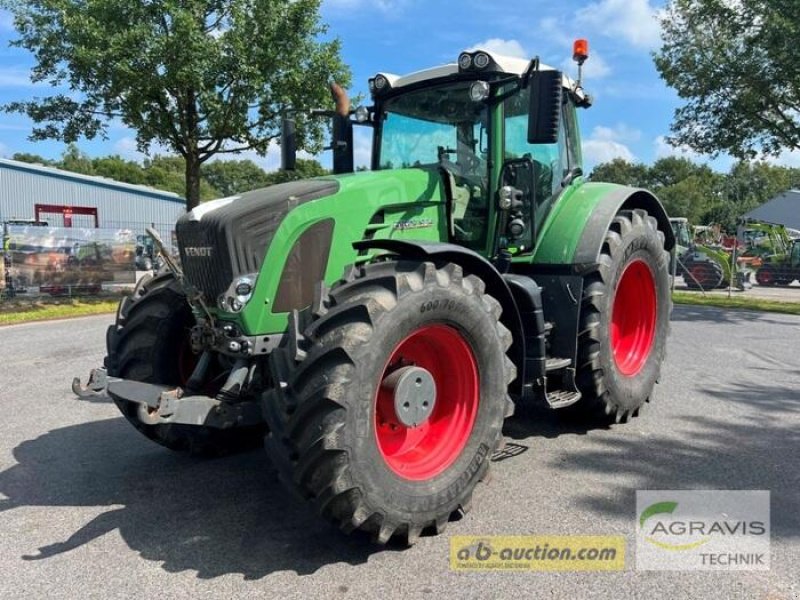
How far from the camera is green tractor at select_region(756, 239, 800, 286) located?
22.1m

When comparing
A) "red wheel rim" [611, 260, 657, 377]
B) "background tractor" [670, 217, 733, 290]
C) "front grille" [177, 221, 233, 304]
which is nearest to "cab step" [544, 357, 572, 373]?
"red wheel rim" [611, 260, 657, 377]

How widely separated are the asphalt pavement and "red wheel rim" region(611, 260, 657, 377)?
0.54 m

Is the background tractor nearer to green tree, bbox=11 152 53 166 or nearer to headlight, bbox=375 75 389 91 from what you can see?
headlight, bbox=375 75 389 91

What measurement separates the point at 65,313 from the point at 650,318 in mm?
12778

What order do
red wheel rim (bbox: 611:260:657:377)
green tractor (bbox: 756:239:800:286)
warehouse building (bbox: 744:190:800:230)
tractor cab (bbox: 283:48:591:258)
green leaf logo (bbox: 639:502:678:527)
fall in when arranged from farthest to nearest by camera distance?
warehouse building (bbox: 744:190:800:230)
green tractor (bbox: 756:239:800:286)
red wheel rim (bbox: 611:260:657:377)
tractor cab (bbox: 283:48:591:258)
green leaf logo (bbox: 639:502:678:527)

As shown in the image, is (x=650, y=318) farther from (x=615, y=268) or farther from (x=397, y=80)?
(x=397, y=80)

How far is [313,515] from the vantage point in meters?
3.68

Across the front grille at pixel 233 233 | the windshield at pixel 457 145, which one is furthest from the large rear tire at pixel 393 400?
the windshield at pixel 457 145

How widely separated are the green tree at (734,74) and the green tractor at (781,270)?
1047 cm

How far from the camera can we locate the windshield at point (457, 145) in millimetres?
4706

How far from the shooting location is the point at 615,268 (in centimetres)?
505

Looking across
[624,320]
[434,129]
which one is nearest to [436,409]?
[434,129]

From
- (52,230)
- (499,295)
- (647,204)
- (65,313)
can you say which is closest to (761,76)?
(647,204)

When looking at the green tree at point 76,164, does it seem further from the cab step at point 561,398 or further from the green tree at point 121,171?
the cab step at point 561,398
